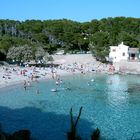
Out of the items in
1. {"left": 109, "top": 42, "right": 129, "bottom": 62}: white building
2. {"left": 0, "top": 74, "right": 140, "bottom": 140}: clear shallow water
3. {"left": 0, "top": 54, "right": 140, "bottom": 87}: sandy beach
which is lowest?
{"left": 0, "top": 74, "right": 140, "bottom": 140}: clear shallow water

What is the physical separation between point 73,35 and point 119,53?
1674 centimetres

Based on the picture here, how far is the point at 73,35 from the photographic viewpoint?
92.4 meters

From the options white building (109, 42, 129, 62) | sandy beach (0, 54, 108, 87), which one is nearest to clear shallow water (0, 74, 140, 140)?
sandy beach (0, 54, 108, 87)

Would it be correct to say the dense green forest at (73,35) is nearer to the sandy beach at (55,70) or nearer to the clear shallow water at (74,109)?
the sandy beach at (55,70)

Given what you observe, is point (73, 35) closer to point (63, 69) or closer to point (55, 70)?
point (63, 69)

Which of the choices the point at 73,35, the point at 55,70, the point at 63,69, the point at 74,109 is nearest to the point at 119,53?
the point at 63,69

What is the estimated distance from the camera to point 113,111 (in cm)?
3186

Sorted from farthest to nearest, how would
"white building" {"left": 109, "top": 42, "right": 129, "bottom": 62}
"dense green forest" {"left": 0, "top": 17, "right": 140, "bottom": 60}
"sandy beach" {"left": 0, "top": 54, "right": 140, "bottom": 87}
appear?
"dense green forest" {"left": 0, "top": 17, "right": 140, "bottom": 60} → "white building" {"left": 109, "top": 42, "right": 129, "bottom": 62} → "sandy beach" {"left": 0, "top": 54, "right": 140, "bottom": 87}

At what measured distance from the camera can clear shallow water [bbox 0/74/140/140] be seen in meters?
24.5

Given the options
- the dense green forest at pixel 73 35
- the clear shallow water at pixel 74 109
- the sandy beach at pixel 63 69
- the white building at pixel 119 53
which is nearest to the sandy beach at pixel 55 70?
the sandy beach at pixel 63 69

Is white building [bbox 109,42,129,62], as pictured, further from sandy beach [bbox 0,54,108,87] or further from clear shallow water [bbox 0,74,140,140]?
clear shallow water [bbox 0,74,140,140]

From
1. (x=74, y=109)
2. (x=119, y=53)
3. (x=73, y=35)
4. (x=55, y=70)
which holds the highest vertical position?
(x=73, y=35)

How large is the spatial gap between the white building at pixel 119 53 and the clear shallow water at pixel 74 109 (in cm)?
2602

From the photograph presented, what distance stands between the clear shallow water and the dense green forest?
2671 centimetres
